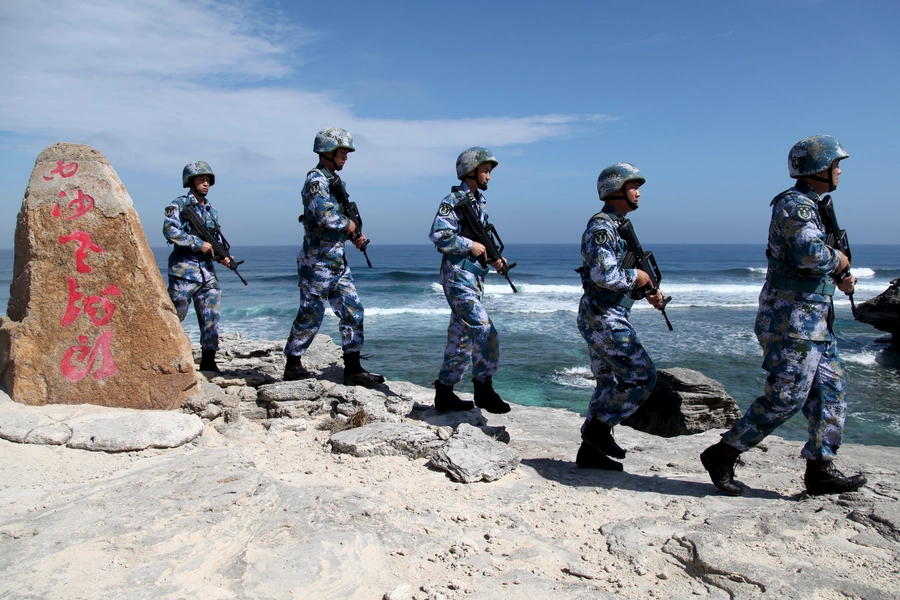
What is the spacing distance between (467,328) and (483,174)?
1248 mm

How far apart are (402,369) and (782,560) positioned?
28.1 ft

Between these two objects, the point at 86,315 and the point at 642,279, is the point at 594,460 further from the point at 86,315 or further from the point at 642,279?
the point at 86,315

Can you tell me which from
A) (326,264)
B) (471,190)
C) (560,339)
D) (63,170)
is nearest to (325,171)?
(326,264)

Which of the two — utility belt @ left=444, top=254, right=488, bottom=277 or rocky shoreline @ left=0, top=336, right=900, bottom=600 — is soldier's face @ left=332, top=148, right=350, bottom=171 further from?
rocky shoreline @ left=0, top=336, right=900, bottom=600

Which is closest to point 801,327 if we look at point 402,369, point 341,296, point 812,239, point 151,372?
point 812,239

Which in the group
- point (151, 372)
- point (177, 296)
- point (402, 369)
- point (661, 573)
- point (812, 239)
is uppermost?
point (812, 239)

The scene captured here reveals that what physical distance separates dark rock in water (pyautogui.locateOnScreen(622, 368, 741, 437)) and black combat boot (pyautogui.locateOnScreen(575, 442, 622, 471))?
249cm

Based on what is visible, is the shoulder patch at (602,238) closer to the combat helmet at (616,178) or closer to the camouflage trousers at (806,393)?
the combat helmet at (616,178)

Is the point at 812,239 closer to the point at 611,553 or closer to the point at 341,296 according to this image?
the point at 611,553

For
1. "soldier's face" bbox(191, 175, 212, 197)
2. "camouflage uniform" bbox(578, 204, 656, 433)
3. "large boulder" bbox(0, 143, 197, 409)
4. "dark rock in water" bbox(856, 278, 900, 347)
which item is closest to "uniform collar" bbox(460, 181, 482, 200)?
"camouflage uniform" bbox(578, 204, 656, 433)

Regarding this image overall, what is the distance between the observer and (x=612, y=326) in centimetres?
390

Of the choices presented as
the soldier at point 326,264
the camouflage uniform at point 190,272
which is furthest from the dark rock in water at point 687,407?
the camouflage uniform at point 190,272

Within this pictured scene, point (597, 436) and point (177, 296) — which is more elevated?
point (177, 296)

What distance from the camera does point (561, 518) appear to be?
3.31 m
